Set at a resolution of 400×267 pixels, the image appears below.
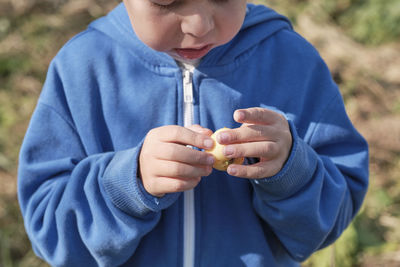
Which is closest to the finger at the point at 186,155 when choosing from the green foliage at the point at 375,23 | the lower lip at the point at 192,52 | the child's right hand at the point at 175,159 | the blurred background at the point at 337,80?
the child's right hand at the point at 175,159

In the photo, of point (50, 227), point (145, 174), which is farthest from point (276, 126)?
point (50, 227)

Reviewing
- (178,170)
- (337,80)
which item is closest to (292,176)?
(178,170)

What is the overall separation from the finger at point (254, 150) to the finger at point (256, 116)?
0.05 metres

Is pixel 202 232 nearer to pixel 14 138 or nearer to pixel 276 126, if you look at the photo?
pixel 276 126

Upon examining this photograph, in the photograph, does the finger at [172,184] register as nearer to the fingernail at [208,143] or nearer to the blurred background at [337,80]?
the fingernail at [208,143]

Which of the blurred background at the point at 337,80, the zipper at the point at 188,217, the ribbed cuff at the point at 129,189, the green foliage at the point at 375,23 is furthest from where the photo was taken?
the green foliage at the point at 375,23

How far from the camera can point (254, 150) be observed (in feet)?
3.87

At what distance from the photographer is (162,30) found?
118 cm

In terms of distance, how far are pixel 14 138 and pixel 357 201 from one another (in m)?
2.32

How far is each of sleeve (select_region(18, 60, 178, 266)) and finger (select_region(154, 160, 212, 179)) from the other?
8 cm

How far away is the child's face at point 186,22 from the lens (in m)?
1.14

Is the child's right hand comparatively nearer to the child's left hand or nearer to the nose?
the child's left hand

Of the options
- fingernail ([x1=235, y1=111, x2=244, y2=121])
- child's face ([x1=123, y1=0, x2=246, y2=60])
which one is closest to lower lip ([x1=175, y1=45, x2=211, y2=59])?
child's face ([x1=123, y1=0, x2=246, y2=60])

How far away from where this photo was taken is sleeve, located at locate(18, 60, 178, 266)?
1267 mm
